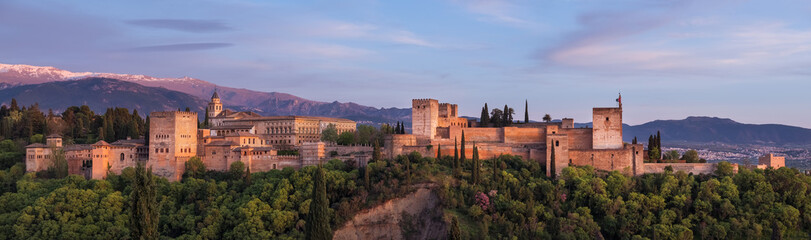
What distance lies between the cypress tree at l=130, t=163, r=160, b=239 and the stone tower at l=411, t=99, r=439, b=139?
112ft

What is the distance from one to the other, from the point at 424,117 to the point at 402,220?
1366 centimetres

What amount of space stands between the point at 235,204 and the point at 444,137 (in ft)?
63.0

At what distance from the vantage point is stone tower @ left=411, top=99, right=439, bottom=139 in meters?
60.2

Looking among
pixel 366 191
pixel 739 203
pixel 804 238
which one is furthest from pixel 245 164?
pixel 804 238

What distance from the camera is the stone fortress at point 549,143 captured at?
52344 mm

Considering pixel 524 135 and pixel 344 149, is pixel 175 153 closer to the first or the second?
pixel 344 149

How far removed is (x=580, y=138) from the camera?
2158 inches

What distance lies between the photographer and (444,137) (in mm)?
59594

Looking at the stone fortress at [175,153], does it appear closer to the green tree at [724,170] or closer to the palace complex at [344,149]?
the palace complex at [344,149]

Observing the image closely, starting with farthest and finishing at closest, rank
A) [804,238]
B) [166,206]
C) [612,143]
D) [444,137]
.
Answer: [444,137] < [612,143] < [166,206] < [804,238]

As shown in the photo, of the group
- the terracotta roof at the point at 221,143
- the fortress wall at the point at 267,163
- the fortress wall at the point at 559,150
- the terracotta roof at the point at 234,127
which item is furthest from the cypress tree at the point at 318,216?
the terracotta roof at the point at 234,127

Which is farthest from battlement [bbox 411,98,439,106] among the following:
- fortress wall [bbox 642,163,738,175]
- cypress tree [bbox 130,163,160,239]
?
cypress tree [bbox 130,163,160,239]

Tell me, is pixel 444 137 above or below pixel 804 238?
above

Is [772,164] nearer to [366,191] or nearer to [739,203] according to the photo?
[739,203]
